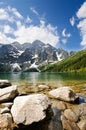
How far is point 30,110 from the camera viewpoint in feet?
52.7

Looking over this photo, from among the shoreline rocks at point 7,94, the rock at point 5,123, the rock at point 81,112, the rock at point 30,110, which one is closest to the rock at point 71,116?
the rock at point 81,112

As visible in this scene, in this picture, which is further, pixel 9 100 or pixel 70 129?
pixel 9 100

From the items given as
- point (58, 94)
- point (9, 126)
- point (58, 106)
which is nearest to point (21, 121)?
point (9, 126)

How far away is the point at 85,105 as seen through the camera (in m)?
19.7

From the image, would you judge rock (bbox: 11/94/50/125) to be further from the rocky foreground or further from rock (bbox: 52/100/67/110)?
rock (bbox: 52/100/67/110)

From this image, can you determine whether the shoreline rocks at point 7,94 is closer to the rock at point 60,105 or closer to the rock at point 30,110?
the rock at point 30,110

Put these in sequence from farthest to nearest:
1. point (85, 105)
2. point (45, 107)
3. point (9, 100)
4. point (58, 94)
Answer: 1. point (58, 94)
2. point (9, 100)
3. point (85, 105)
4. point (45, 107)

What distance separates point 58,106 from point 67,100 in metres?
2.86

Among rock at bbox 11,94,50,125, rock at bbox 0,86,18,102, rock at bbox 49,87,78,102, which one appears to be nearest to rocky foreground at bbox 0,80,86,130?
rock at bbox 11,94,50,125

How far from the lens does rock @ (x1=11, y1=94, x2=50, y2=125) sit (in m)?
15.5

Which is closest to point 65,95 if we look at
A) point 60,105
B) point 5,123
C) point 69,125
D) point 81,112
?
point 60,105

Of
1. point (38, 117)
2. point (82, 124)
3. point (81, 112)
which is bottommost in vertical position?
point (82, 124)

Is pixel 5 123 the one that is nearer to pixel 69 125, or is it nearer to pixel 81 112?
pixel 69 125

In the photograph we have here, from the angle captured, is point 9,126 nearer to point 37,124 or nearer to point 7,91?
point 37,124
